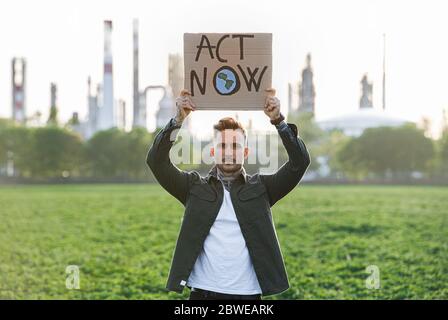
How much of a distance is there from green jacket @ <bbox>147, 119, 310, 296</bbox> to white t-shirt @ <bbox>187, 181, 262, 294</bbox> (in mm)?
21

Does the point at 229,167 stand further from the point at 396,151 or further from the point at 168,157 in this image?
the point at 396,151

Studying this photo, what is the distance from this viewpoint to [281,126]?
1938 millimetres

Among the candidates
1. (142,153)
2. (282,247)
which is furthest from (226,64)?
(142,153)

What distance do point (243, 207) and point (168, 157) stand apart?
31 cm

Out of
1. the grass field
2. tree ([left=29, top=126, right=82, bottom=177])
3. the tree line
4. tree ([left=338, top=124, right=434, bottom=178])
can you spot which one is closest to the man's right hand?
the grass field

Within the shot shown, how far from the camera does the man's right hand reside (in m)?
1.97

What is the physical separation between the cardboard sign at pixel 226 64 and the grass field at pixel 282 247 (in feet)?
9.40

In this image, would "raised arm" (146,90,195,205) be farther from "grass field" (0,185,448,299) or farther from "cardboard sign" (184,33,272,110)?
"grass field" (0,185,448,299)

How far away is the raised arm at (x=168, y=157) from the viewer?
1941 millimetres

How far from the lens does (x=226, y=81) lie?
218 centimetres
